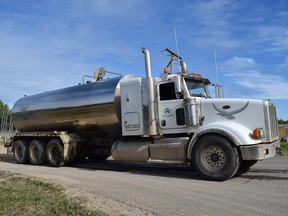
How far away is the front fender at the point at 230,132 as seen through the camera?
26.7 feet

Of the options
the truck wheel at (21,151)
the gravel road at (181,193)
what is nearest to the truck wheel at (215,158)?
the gravel road at (181,193)

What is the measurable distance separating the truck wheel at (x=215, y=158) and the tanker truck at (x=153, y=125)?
0.08 ft

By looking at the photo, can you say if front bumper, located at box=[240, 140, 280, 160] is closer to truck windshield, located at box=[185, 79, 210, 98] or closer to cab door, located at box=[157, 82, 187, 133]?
cab door, located at box=[157, 82, 187, 133]

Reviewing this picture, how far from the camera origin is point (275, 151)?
8742 mm

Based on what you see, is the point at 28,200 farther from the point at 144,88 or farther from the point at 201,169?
the point at 144,88

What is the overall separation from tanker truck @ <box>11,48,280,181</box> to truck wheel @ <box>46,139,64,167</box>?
0.04m

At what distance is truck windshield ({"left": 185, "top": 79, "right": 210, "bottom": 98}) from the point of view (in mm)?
9625

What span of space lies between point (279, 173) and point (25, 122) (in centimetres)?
1106

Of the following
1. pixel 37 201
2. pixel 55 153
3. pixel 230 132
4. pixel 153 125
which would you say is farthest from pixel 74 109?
pixel 37 201

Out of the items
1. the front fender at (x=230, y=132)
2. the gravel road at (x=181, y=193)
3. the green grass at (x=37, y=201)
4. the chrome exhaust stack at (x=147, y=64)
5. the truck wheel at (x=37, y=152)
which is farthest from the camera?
the truck wheel at (x=37, y=152)

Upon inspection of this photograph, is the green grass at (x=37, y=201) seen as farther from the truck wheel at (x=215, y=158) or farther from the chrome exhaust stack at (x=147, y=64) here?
the chrome exhaust stack at (x=147, y=64)

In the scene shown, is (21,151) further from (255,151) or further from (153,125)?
(255,151)

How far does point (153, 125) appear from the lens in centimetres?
996

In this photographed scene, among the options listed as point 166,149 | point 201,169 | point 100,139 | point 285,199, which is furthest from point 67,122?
point 285,199
